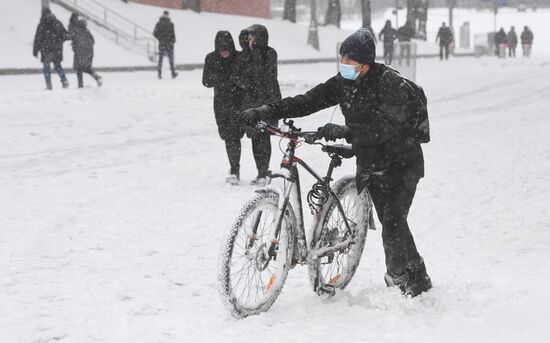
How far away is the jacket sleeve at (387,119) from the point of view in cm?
432

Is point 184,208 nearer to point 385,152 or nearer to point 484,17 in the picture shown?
point 385,152

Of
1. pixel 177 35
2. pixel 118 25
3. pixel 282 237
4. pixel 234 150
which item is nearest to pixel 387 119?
pixel 282 237

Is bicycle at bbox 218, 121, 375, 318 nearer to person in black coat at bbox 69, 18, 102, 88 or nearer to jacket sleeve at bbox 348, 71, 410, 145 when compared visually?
jacket sleeve at bbox 348, 71, 410, 145

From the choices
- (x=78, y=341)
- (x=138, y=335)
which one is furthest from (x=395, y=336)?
(x=78, y=341)

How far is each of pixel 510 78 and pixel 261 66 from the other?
1812 cm

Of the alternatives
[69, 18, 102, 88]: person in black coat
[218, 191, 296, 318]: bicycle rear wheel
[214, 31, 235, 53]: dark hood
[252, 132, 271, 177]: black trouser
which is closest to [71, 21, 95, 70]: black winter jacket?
[69, 18, 102, 88]: person in black coat

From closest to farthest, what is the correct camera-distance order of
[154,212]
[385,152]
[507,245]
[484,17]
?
1. [385,152]
2. [507,245]
3. [154,212]
4. [484,17]

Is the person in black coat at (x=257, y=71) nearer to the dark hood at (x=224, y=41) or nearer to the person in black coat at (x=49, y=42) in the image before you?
the dark hood at (x=224, y=41)

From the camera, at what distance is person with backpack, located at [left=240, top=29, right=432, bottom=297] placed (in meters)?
4.35

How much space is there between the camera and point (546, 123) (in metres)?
13.6

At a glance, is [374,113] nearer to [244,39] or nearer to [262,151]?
[244,39]

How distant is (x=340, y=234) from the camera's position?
16.2 feet

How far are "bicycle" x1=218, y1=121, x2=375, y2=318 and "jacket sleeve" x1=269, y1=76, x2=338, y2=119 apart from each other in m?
0.22

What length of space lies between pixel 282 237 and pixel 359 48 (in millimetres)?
1159
